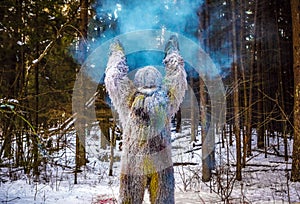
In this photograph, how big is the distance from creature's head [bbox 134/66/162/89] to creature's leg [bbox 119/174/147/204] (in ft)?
2.96

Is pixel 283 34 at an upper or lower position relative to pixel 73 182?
upper

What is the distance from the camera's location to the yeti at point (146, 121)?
2.96 m

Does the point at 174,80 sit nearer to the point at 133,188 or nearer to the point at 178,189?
the point at 133,188

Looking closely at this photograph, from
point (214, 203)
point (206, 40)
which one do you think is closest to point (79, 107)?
point (206, 40)

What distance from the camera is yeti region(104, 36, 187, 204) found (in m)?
2.96

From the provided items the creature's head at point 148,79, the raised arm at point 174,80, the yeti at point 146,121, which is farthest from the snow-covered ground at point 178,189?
the creature's head at point 148,79

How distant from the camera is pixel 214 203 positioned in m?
5.41

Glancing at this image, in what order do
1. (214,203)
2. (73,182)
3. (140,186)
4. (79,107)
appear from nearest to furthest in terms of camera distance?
(140,186) → (214,203) → (73,182) → (79,107)

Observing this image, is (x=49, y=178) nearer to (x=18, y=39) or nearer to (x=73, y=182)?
(x=73, y=182)

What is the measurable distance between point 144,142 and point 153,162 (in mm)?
215

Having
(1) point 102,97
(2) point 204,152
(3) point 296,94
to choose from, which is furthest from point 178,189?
(1) point 102,97

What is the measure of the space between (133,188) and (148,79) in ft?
3.56

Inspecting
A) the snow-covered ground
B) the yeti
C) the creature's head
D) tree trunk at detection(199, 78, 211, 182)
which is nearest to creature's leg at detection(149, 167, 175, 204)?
the yeti

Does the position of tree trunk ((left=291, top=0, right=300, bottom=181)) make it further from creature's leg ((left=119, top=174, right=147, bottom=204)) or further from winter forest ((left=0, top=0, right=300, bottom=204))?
creature's leg ((left=119, top=174, right=147, bottom=204))
